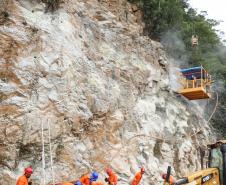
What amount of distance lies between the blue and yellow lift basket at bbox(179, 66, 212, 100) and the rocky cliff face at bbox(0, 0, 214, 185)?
3.45ft

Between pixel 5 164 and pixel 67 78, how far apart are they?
13.0ft

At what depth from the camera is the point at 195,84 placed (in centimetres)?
2011

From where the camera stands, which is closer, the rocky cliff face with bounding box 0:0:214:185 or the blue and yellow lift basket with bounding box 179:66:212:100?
the rocky cliff face with bounding box 0:0:214:185

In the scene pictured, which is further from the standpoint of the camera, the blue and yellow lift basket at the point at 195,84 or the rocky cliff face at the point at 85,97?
the blue and yellow lift basket at the point at 195,84

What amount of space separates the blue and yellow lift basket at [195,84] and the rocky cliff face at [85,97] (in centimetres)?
105

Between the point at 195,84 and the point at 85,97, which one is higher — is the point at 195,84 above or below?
above

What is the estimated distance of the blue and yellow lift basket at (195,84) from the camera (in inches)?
770

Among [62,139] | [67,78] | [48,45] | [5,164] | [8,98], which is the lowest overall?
[5,164]

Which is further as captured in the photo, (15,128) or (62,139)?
(62,139)

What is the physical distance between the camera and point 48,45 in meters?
13.1

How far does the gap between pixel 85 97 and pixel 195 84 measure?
8861mm

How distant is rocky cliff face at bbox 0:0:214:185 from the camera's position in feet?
36.9

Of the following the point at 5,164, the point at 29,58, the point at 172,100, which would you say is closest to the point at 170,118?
the point at 172,100

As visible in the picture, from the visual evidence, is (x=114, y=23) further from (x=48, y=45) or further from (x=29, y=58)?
(x=29, y=58)
